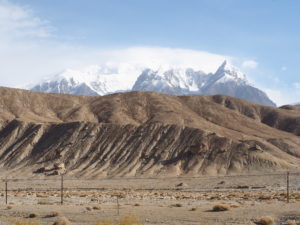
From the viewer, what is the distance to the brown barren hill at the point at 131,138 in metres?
99.5

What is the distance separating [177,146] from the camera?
106 meters

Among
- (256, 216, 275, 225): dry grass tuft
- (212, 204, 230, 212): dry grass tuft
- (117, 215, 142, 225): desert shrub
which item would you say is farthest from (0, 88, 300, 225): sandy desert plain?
(256, 216, 275, 225): dry grass tuft

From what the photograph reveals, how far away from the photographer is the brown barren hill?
99.5 m

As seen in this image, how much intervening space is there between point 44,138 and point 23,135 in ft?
20.9

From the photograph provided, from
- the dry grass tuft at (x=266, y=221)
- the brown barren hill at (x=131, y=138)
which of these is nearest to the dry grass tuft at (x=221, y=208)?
the dry grass tuft at (x=266, y=221)

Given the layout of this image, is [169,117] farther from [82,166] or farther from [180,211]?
[180,211]

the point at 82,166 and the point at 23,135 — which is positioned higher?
the point at 23,135

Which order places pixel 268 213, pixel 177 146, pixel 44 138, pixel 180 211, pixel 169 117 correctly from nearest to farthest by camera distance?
pixel 268 213, pixel 180 211, pixel 177 146, pixel 44 138, pixel 169 117

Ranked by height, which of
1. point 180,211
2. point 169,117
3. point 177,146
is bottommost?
point 180,211

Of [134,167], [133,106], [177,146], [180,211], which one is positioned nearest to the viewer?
[180,211]

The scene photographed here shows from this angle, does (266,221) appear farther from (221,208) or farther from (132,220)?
(132,220)

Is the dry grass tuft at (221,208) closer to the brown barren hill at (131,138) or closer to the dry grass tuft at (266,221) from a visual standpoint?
the dry grass tuft at (266,221)

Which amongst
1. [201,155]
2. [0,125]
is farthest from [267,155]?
[0,125]

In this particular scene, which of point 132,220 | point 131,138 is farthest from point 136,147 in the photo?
point 132,220
